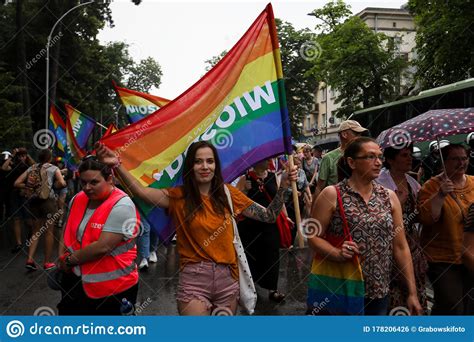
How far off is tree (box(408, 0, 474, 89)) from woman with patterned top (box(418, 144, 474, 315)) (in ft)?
48.6

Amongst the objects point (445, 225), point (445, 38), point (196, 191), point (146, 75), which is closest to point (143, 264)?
point (196, 191)

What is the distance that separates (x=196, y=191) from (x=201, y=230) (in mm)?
251

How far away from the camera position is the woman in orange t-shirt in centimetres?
336

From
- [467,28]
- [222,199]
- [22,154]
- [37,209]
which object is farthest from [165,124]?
[467,28]

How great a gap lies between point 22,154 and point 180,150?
603cm

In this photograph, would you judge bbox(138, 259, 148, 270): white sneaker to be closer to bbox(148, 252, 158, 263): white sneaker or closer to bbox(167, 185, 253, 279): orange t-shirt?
bbox(148, 252, 158, 263): white sneaker

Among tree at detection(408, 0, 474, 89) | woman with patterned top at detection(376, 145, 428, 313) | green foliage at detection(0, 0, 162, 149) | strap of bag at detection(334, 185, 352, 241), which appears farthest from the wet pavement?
green foliage at detection(0, 0, 162, 149)

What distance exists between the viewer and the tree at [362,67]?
30.0 meters

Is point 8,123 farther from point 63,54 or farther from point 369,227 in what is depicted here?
point 369,227

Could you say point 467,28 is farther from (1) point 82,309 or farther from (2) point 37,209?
(1) point 82,309

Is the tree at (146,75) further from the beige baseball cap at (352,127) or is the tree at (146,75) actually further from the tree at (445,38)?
the beige baseball cap at (352,127)

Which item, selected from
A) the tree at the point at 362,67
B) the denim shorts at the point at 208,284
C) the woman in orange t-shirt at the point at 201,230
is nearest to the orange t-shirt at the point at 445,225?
the woman in orange t-shirt at the point at 201,230

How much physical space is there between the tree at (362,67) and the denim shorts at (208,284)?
2777 centimetres

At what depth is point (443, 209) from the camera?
157 inches
